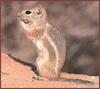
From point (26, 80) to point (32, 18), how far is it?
1.18 m

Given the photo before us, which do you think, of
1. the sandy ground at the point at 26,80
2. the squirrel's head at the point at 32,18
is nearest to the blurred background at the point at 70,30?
the sandy ground at the point at 26,80

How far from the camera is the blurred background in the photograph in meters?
22.4

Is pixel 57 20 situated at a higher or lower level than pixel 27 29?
lower

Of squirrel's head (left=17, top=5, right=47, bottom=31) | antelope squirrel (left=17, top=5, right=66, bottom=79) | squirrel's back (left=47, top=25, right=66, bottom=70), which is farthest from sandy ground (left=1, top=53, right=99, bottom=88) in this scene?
squirrel's head (left=17, top=5, right=47, bottom=31)

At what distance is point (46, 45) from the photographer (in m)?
9.97

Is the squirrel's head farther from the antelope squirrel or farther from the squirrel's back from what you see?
the squirrel's back

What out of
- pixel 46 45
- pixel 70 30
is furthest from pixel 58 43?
pixel 70 30

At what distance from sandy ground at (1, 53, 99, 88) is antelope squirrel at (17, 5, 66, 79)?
0.27 meters

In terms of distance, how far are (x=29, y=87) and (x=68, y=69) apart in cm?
1289

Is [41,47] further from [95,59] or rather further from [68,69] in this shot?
[95,59]

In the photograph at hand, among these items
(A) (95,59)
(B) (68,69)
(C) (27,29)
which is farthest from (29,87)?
(A) (95,59)

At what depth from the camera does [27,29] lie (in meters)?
10.2

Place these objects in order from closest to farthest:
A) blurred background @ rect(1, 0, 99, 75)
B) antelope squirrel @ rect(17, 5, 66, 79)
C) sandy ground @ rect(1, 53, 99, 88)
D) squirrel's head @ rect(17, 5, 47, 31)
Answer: sandy ground @ rect(1, 53, 99, 88), antelope squirrel @ rect(17, 5, 66, 79), squirrel's head @ rect(17, 5, 47, 31), blurred background @ rect(1, 0, 99, 75)

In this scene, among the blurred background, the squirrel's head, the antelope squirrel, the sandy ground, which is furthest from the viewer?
the blurred background
